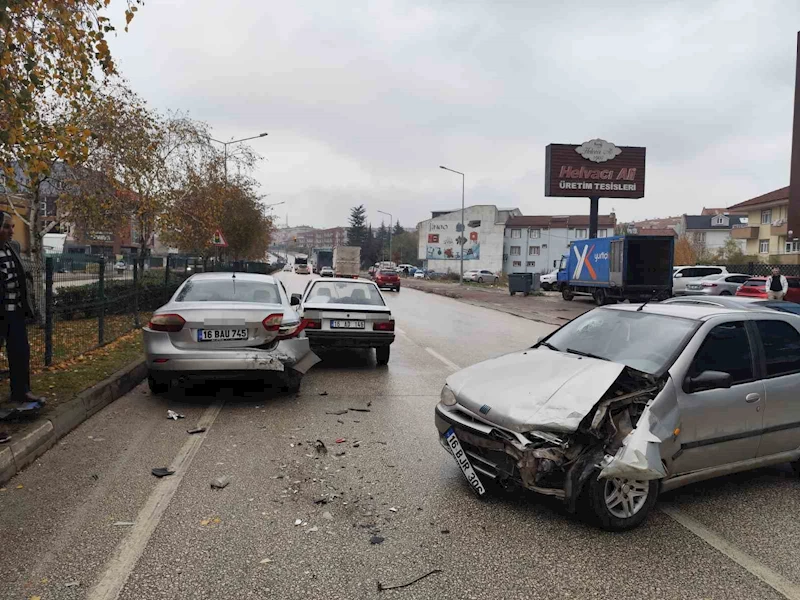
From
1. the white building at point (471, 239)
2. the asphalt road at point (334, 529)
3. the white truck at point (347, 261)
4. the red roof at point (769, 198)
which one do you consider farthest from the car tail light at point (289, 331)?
the white building at point (471, 239)

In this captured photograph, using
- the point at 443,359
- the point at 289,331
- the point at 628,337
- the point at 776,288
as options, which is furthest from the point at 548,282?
the point at 628,337

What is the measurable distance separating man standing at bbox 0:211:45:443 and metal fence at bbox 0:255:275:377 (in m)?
2.01

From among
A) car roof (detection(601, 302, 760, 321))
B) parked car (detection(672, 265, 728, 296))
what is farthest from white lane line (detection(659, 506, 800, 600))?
parked car (detection(672, 265, 728, 296))

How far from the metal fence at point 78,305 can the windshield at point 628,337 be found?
6.61m

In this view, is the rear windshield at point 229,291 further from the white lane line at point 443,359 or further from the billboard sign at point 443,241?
the billboard sign at point 443,241

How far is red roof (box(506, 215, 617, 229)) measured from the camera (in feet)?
303

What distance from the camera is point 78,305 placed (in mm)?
9188

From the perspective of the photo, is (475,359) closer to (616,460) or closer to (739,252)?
(616,460)

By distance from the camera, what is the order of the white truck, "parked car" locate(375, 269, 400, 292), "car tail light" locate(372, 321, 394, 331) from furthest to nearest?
the white truck, "parked car" locate(375, 269, 400, 292), "car tail light" locate(372, 321, 394, 331)

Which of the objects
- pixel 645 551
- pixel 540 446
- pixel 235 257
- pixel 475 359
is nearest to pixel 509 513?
pixel 540 446

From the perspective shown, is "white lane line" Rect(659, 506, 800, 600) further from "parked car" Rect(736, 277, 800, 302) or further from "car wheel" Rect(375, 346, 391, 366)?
"parked car" Rect(736, 277, 800, 302)

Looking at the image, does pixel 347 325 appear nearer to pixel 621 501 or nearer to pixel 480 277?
pixel 621 501

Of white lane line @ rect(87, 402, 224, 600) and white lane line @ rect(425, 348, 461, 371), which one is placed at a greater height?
white lane line @ rect(87, 402, 224, 600)

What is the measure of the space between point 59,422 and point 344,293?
5381 millimetres
